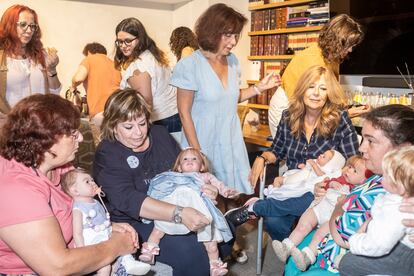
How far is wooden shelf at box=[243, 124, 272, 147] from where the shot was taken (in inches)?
166

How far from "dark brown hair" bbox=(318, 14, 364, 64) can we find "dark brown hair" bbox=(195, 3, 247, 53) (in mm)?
641

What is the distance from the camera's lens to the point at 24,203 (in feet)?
3.98

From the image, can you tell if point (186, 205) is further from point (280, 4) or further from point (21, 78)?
point (280, 4)

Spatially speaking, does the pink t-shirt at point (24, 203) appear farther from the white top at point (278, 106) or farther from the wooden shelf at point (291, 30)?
the wooden shelf at point (291, 30)

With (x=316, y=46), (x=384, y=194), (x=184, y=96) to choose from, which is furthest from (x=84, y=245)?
(x=316, y=46)

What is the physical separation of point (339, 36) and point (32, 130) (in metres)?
2.08

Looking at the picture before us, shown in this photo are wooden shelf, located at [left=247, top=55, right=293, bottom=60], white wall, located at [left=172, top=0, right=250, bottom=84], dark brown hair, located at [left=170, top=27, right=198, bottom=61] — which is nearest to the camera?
dark brown hair, located at [left=170, top=27, right=198, bottom=61]

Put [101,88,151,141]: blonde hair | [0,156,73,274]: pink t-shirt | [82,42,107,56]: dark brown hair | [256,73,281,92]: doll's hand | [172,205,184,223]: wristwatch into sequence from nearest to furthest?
[0,156,73,274]: pink t-shirt
[172,205,184,223]: wristwatch
[101,88,151,141]: blonde hair
[256,73,281,92]: doll's hand
[82,42,107,56]: dark brown hair

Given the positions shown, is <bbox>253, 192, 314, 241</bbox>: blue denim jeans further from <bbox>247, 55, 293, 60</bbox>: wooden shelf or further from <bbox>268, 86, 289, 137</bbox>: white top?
<bbox>247, 55, 293, 60</bbox>: wooden shelf

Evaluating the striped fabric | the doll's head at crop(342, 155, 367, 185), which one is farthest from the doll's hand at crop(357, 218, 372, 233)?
the striped fabric

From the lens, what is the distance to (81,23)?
544cm

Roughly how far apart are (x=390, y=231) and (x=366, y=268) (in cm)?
18

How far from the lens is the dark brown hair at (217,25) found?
7.91 feet

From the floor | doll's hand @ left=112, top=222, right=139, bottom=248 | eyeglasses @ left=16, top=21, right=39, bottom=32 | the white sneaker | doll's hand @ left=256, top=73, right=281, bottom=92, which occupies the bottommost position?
the floor
